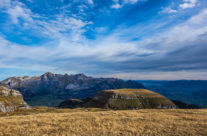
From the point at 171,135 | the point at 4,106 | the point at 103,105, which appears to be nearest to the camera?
the point at 171,135

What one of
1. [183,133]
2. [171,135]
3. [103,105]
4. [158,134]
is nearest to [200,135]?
[183,133]

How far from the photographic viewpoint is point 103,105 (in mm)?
191750

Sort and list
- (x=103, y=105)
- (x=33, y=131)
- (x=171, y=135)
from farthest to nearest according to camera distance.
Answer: (x=103, y=105), (x=33, y=131), (x=171, y=135)

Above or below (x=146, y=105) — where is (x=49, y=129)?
above

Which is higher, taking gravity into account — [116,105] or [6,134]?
[6,134]

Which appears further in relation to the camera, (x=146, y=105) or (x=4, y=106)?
(x=146, y=105)

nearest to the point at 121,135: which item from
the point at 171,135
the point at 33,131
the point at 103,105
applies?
the point at 171,135

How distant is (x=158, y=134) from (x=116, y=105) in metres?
183

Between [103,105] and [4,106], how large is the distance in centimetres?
13524

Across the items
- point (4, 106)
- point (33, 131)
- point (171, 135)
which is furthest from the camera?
point (4, 106)

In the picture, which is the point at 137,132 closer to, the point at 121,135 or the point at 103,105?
the point at 121,135

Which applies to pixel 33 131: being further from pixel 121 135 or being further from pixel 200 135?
pixel 200 135

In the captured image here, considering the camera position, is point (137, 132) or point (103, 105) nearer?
point (137, 132)

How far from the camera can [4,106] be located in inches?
6801
